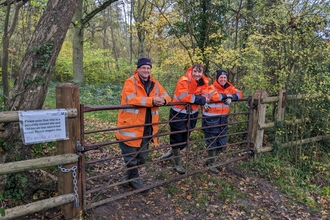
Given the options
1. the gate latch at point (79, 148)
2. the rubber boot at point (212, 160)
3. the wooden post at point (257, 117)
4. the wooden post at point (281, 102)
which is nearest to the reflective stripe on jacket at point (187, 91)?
the rubber boot at point (212, 160)

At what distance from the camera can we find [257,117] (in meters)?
5.92

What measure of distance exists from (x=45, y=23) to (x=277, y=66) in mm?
5204

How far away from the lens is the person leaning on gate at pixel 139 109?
3.95m

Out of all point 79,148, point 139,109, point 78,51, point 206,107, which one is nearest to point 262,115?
point 206,107

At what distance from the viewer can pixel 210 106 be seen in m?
5.25

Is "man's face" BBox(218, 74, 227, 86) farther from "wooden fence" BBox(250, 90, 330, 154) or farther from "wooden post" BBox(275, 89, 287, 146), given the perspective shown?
"wooden post" BBox(275, 89, 287, 146)

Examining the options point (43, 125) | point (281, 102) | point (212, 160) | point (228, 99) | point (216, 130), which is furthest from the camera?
point (281, 102)

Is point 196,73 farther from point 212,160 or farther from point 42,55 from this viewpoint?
point 42,55

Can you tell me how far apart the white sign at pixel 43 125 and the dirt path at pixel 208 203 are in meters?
1.23

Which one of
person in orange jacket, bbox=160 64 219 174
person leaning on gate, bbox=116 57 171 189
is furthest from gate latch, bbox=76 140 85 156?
person in orange jacket, bbox=160 64 219 174

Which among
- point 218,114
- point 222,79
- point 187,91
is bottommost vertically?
point 218,114

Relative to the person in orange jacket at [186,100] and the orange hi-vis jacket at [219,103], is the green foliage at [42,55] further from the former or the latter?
the orange hi-vis jacket at [219,103]

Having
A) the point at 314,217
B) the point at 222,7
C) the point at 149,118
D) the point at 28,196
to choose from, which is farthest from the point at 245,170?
the point at 222,7

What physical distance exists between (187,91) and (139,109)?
3.50 feet
